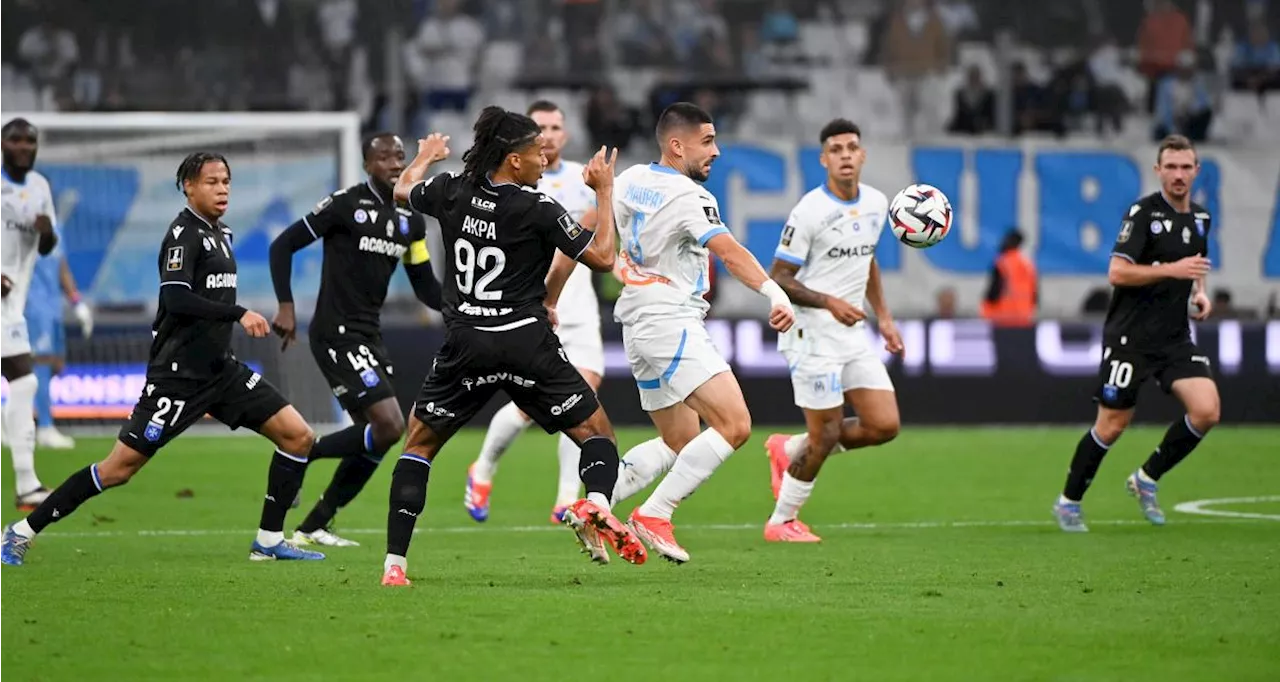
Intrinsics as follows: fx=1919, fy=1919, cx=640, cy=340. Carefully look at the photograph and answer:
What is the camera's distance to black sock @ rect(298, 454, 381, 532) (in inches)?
452

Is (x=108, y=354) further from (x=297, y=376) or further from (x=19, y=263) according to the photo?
(x=19, y=263)

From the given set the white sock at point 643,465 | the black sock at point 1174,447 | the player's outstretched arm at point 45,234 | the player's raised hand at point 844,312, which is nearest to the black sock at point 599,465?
the white sock at point 643,465

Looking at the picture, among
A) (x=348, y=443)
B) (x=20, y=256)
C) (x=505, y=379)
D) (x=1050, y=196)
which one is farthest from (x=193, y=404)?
(x=1050, y=196)

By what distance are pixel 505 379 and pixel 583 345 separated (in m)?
4.67

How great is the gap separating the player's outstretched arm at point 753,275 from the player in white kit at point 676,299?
0.05 metres

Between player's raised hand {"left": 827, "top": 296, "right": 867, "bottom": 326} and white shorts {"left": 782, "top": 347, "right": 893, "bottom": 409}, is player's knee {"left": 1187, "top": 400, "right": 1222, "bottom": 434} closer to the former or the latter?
white shorts {"left": 782, "top": 347, "right": 893, "bottom": 409}

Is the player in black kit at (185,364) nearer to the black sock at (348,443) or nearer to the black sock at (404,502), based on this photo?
the black sock at (348,443)

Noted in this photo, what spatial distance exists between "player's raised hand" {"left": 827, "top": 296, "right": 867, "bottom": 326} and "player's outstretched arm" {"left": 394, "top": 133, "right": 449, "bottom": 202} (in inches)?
126

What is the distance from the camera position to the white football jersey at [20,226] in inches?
575

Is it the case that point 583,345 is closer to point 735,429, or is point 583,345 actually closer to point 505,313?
point 735,429

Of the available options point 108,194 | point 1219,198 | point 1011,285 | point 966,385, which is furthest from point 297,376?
point 1219,198

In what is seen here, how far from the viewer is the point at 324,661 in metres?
6.96

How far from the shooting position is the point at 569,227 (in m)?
8.87

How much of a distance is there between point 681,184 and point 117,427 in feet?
39.1
